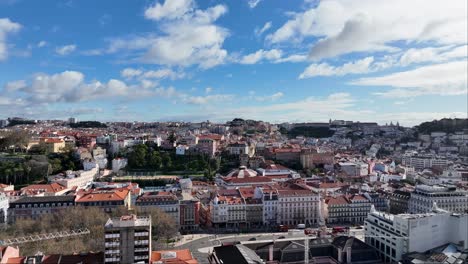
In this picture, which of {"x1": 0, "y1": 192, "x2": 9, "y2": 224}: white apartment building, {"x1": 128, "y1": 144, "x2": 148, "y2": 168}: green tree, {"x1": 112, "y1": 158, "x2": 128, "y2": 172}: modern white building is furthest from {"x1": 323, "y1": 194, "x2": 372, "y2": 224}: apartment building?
{"x1": 0, "y1": 192, "x2": 9, "y2": 224}: white apartment building

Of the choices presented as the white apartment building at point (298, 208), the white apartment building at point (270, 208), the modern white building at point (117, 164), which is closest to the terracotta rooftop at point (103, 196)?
the white apartment building at point (270, 208)

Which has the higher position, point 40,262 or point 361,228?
point 40,262

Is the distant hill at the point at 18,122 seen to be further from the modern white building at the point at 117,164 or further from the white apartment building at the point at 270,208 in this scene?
the white apartment building at the point at 270,208

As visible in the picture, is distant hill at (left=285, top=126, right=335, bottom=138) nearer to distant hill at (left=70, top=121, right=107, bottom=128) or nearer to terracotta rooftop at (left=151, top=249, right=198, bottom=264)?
distant hill at (left=70, top=121, right=107, bottom=128)

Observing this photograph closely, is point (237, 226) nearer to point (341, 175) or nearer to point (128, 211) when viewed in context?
point (128, 211)

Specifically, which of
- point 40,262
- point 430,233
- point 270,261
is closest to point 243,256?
point 270,261

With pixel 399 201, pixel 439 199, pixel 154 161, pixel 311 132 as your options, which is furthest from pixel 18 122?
pixel 439 199

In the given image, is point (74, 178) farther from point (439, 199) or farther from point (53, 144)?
point (439, 199)
